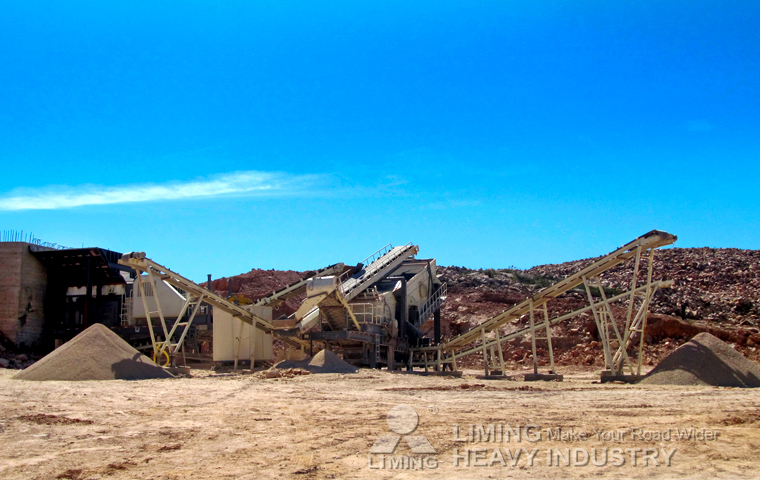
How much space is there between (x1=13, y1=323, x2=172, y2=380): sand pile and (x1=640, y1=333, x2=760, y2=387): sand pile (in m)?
15.5

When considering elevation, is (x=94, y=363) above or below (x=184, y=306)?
below

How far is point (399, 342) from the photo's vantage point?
3042 cm

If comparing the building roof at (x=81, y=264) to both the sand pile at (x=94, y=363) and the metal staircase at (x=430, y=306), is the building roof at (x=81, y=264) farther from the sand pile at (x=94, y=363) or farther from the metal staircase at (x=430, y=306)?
the metal staircase at (x=430, y=306)

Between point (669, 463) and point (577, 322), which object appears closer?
point (669, 463)

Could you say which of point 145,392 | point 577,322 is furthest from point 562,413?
point 577,322

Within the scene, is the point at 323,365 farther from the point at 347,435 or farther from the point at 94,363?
the point at 347,435

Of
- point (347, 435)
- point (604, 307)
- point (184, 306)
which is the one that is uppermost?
point (184, 306)

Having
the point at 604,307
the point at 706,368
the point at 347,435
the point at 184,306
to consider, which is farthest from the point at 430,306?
the point at 347,435

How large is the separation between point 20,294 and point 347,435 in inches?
1212

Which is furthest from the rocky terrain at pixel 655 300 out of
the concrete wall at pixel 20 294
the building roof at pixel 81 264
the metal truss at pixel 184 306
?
the metal truss at pixel 184 306

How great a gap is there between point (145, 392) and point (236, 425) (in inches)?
232

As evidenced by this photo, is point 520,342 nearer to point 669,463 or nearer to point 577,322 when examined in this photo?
point 577,322

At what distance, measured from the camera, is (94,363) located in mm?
18156

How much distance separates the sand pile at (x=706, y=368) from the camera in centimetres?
1789
